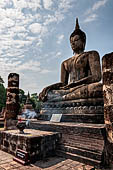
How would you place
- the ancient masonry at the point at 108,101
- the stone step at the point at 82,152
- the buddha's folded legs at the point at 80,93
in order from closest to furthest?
the ancient masonry at the point at 108,101 → the stone step at the point at 82,152 → the buddha's folded legs at the point at 80,93

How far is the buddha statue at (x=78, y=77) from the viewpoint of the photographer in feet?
17.5

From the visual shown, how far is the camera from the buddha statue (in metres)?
5.32

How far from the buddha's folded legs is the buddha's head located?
274 centimetres

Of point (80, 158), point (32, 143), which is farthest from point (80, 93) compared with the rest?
point (32, 143)

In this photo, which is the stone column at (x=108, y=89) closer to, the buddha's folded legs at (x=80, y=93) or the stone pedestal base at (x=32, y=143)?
the stone pedestal base at (x=32, y=143)

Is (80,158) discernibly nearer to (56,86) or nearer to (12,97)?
(56,86)

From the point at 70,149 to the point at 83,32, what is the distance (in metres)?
6.04

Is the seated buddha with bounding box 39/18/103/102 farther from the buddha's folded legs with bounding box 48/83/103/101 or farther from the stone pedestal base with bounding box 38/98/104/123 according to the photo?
the stone pedestal base with bounding box 38/98/104/123

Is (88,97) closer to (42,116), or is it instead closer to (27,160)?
(42,116)

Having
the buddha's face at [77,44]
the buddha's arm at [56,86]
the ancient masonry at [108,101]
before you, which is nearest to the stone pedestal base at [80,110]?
the buddha's arm at [56,86]

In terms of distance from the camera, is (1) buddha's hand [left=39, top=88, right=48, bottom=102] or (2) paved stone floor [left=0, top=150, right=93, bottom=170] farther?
(1) buddha's hand [left=39, top=88, right=48, bottom=102]

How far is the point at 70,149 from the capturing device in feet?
12.2

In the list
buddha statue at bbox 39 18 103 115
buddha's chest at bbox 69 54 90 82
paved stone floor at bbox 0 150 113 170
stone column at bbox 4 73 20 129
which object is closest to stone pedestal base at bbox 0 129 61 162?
paved stone floor at bbox 0 150 113 170

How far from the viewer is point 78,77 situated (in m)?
6.89
